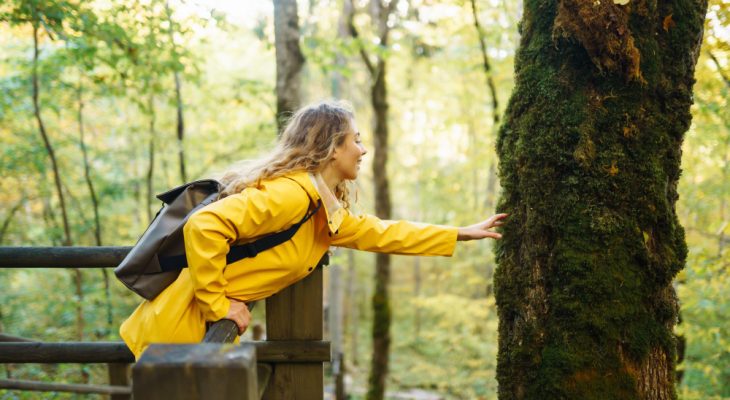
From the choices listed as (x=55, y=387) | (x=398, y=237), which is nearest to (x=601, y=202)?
(x=398, y=237)

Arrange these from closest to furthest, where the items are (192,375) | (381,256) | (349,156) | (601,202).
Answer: (192,375) < (601,202) < (349,156) < (381,256)

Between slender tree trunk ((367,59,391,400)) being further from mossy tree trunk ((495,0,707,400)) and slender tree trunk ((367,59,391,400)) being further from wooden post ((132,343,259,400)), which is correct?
wooden post ((132,343,259,400))

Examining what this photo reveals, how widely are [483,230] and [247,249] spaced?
122 centimetres

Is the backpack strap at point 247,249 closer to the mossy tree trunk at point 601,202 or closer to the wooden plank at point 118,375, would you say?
the mossy tree trunk at point 601,202

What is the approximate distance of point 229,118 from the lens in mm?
12172

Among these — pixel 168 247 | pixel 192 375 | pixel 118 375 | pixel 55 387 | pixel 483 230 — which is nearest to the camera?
pixel 192 375

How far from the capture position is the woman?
2152 mm

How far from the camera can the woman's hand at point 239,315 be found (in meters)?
2.17

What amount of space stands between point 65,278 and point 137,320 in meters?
9.31

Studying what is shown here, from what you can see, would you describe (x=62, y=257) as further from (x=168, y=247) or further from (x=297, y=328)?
(x=297, y=328)

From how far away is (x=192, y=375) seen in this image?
1015mm

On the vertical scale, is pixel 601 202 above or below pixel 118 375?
above

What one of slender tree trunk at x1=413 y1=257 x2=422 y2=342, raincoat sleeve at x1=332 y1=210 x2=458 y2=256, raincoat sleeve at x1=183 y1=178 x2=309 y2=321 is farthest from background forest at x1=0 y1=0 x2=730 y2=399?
slender tree trunk at x1=413 y1=257 x2=422 y2=342

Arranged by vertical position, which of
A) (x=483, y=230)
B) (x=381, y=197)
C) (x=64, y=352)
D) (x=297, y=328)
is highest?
(x=381, y=197)
